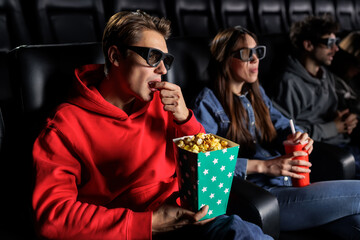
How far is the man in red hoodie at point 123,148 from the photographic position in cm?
75

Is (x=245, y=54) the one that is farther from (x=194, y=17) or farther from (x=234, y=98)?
(x=194, y=17)

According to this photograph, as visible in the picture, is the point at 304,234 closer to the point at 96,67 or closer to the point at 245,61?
the point at 245,61

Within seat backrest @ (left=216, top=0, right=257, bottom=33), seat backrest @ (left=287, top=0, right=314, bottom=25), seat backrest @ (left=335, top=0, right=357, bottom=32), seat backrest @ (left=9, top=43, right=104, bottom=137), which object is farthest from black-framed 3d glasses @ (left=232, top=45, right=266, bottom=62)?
seat backrest @ (left=335, top=0, right=357, bottom=32)

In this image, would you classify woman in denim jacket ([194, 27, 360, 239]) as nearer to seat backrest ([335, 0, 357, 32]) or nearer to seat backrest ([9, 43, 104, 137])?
seat backrest ([9, 43, 104, 137])

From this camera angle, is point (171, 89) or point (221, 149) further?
point (171, 89)

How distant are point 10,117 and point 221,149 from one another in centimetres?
65

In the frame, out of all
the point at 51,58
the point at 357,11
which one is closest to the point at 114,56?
the point at 51,58

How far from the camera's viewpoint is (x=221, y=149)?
2.27ft

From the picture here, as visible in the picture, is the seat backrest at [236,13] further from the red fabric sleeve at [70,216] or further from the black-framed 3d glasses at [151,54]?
the red fabric sleeve at [70,216]

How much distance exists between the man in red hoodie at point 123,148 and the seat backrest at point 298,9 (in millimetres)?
2369

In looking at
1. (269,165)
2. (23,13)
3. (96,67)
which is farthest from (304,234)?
(23,13)

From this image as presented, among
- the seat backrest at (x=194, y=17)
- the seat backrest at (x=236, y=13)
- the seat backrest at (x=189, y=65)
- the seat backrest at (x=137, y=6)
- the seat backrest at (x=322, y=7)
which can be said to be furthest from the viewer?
the seat backrest at (x=322, y=7)

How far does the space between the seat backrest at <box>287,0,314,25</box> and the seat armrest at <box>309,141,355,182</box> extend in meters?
2.02

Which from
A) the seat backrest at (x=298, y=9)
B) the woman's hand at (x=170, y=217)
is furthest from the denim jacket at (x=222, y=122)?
the seat backrest at (x=298, y=9)
